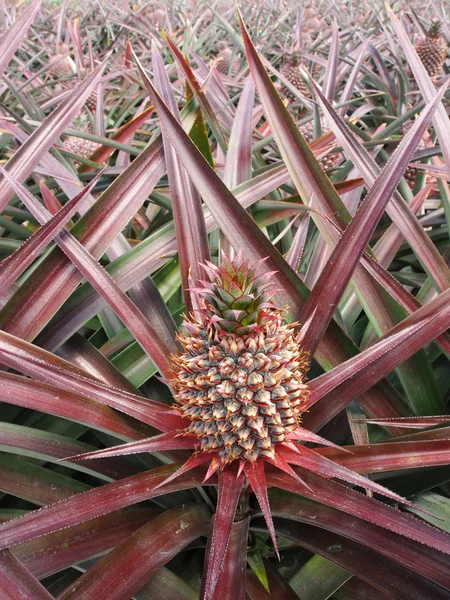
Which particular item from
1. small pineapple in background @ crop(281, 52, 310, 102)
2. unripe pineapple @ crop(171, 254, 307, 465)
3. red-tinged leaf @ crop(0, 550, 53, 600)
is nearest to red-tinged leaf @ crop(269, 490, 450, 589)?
unripe pineapple @ crop(171, 254, 307, 465)

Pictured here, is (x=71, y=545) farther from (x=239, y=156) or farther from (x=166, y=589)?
(x=239, y=156)

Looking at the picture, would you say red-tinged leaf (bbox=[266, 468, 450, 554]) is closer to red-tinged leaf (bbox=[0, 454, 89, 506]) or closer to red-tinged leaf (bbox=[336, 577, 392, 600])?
red-tinged leaf (bbox=[336, 577, 392, 600])

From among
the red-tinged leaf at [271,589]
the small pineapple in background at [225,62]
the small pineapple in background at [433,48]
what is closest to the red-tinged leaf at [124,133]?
the red-tinged leaf at [271,589]

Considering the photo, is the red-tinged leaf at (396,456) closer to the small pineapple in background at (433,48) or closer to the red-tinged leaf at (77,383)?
the red-tinged leaf at (77,383)

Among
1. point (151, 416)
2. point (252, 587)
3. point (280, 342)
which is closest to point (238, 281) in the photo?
point (280, 342)

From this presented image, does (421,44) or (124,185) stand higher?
(421,44)

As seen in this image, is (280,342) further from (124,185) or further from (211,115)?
(211,115)
